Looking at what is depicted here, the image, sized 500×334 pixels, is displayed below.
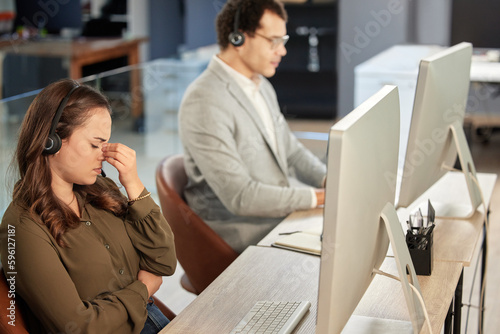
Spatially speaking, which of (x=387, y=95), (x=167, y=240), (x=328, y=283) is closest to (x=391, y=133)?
(x=387, y=95)

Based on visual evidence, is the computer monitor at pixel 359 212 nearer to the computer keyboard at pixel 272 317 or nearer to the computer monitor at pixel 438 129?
the computer keyboard at pixel 272 317

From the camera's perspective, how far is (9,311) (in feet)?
4.25

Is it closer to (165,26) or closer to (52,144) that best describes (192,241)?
(52,144)

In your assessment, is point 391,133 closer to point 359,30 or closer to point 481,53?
point 481,53

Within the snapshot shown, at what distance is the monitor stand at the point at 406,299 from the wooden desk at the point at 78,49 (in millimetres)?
4414

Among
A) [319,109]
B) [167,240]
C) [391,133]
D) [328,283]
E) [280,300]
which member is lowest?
[319,109]

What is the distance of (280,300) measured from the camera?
1526 millimetres

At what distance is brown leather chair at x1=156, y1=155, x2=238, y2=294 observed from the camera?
2.09m

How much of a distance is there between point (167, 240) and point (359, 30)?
170 inches

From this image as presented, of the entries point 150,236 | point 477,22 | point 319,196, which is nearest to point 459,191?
point 319,196

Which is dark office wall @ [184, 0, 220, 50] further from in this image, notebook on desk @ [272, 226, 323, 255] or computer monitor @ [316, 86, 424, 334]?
computer monitor @ [316, 86, 424, 334]

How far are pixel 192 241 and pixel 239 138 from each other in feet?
1.22

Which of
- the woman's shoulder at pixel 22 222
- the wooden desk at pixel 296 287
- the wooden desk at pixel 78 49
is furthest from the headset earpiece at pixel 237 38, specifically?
the wooden desk at pixel 78 49

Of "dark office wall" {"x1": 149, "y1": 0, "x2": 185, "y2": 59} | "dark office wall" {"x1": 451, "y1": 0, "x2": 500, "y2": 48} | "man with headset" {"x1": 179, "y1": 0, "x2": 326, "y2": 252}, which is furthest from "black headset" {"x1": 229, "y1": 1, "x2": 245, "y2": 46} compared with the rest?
"dark office wall" {"x1": 149, "y1": 0, "x2": 185, "y2": 59}
